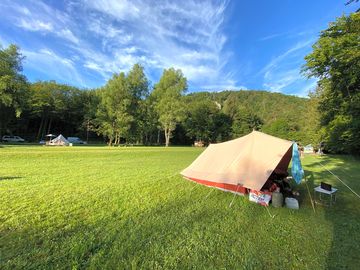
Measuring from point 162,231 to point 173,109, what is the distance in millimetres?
35213

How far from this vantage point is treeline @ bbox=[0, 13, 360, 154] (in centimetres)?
1788

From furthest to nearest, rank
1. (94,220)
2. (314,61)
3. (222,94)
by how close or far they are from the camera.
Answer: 1. (222,94)
2. (314,61)
3. (94,220)

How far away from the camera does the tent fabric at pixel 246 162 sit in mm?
6266

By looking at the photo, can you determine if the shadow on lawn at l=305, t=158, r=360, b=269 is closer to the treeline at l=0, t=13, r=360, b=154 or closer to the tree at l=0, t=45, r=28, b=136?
the treeline at l=0, t=13, r=360, b=154

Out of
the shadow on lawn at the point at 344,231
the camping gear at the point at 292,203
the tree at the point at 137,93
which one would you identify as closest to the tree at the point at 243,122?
the tree at the point at 137,93

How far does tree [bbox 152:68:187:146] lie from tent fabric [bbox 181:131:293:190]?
104 ft

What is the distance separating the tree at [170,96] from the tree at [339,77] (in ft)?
74.3

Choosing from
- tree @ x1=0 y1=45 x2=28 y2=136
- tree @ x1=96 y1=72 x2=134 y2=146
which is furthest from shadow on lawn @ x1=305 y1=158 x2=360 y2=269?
tree @ x1=0 y1=45 x2=28 y2=136

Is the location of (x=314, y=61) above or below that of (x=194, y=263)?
above

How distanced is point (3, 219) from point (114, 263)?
3156 mm

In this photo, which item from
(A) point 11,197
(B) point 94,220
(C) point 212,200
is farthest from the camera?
(C) point 212,200

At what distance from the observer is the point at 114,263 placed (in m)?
3.36

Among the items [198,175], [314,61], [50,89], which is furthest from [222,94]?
[198,175]

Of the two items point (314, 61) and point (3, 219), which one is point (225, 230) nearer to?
point (3, 219)
